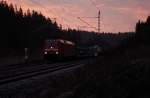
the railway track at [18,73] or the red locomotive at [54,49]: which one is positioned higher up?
the red locomotive at [54,49]

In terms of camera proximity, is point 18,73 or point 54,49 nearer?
point 18,73

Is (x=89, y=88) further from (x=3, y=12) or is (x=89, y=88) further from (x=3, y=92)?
(x=3, y=12)

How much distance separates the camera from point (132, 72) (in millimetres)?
13008

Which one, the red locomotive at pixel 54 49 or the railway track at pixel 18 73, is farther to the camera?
the red locomotive at pixel 54 49

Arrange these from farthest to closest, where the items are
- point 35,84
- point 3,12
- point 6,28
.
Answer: point 3,12 → point 6,28 → point 35,84

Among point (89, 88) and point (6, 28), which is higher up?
point (6, 28)

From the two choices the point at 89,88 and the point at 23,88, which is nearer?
the point at 89,88

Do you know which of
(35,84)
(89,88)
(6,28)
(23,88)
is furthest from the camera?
(6,28)

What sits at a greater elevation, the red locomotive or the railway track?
the red locomotive

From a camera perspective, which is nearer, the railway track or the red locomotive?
the railway track

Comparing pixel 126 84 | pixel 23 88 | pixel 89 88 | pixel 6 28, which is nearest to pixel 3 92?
pixel 23 88

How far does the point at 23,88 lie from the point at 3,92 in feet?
7.17

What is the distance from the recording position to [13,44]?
4304 inches

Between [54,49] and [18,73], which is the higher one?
[54,49]
